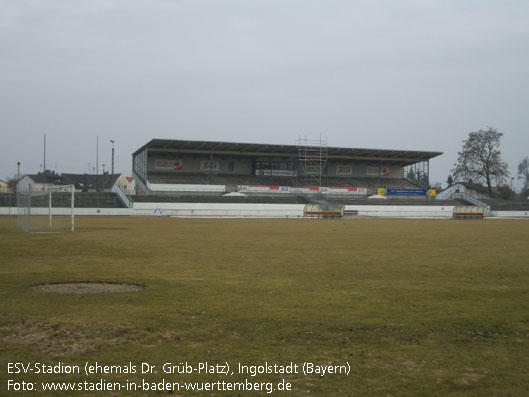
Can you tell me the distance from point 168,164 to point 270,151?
17.4 meters

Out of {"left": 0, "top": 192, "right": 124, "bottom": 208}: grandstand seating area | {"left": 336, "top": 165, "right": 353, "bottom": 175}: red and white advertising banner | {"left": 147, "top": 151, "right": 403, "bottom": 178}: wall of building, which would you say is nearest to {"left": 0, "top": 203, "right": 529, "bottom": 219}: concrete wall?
{"left": 0, "top": 192, "right": 124, "bottom": 208}: grandstand seating area

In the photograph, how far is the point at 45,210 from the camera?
186 feet

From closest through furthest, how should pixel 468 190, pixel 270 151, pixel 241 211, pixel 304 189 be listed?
pixel 241 211 < pixel 304 189 < pixel 270 151 < pixel 468 190

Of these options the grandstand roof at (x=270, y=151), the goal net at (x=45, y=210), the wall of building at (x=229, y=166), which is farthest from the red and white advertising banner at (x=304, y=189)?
the goal net at (x=45, y=210)

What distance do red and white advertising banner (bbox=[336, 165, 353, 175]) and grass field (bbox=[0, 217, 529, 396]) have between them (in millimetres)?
82019

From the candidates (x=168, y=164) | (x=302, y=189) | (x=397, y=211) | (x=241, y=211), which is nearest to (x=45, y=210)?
(x=241, y=211)

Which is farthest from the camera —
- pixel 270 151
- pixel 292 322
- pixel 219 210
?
pixel 270 151

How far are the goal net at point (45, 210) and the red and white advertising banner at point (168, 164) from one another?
2291 centimetres

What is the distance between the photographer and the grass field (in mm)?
6320

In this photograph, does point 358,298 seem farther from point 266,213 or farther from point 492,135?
point 492,135

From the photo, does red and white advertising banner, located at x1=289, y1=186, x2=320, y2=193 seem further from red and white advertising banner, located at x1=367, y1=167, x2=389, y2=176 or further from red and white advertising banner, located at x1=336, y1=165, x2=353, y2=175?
red and white advertising banner, located at x1=367, y1=167, x2=389, y2=176

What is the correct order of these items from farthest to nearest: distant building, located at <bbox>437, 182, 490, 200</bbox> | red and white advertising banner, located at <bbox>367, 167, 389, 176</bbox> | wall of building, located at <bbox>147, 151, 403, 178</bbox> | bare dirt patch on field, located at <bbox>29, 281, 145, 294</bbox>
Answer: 1. distant building, located at <bbox>437, 182, 490, 200</bbox>
2. red and white advertising banner, located at <bbox>367, 167, 389, 176</bbox>
3. wall of building, located at <bbox>147, 151, 403, 178</bbox>
4. bare dirt patch on field, located at <bbox>29, 281, 145, 294</bbox>

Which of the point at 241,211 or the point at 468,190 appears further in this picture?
the point at 468,190

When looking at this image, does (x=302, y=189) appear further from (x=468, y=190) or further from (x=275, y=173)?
(x=468, y=190)
